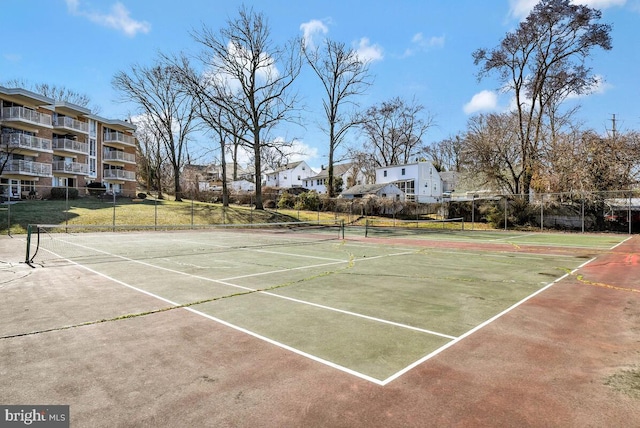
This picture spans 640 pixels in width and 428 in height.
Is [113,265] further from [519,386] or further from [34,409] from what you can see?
[519,386]

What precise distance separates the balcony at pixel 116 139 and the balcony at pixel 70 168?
22.9 ft

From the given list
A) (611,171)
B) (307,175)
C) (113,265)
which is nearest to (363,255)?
(113,265)

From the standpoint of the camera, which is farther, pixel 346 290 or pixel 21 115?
pixel 21 115

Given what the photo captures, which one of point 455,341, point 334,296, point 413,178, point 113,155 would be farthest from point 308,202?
point 455,341

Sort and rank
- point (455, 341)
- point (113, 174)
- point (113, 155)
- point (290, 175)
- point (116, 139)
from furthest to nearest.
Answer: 1. point (290, 175)
2. point (113, 155)
3. point (116, 139)
4. point (113, 174)
5. point (455, 341)

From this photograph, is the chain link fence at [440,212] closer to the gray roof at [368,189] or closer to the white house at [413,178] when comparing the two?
the gray roof at [368,189]

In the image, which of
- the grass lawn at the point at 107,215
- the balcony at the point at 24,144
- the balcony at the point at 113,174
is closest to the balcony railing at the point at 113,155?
the balcony at the point at 113,174

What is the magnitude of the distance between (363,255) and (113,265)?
911cm

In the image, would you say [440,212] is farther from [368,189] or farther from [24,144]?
[24,144]

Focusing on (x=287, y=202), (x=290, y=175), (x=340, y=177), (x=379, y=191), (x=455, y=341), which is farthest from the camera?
(x=290, y=175)

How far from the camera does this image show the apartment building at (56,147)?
117 feet

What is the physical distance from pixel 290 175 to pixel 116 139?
45298mm

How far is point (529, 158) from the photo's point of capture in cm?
3503

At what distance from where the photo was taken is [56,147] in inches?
1626
